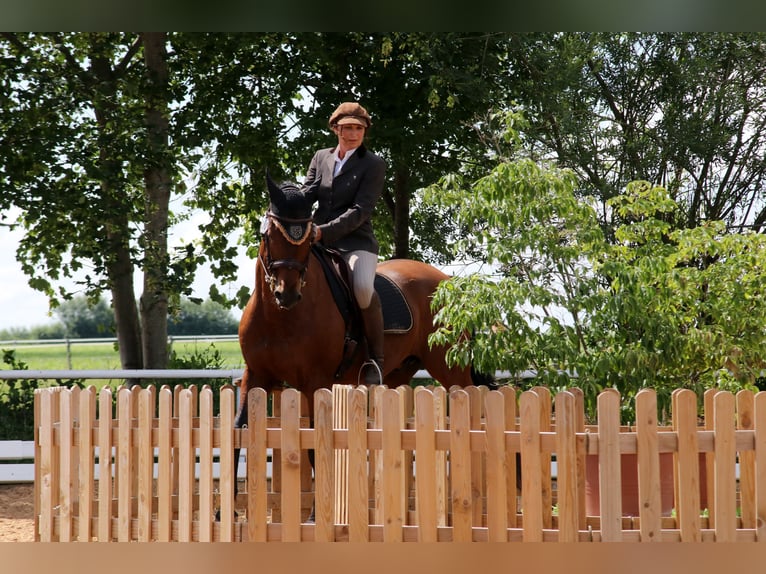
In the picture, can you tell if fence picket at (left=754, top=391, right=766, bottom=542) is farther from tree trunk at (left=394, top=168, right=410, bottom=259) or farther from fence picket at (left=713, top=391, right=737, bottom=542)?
tree trunk at (left=394, top=168, right=410, bottom=259)

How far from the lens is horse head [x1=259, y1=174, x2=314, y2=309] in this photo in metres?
6.13

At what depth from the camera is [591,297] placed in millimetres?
6402

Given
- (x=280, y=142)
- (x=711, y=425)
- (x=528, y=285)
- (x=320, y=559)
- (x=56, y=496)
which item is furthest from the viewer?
(x=280, y=142)

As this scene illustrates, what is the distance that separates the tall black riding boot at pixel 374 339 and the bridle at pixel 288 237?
819mm

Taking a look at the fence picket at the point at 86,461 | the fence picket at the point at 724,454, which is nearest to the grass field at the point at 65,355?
the fence picket at the point at 86,461

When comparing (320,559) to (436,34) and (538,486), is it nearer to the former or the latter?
(538,486)

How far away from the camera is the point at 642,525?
4809 millimetres

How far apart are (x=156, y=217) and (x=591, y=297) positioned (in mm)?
7735

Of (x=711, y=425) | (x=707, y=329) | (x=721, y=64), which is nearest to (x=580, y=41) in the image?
(x=721, y=64)

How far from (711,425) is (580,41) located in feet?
29.7

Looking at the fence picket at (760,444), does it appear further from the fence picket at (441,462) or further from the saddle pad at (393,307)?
the saddle pad at (393,307)

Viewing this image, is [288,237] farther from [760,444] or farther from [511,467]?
[760,444]

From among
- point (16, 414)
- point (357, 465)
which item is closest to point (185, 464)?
point (357, 465)

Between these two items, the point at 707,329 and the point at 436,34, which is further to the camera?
the point at 436,34
